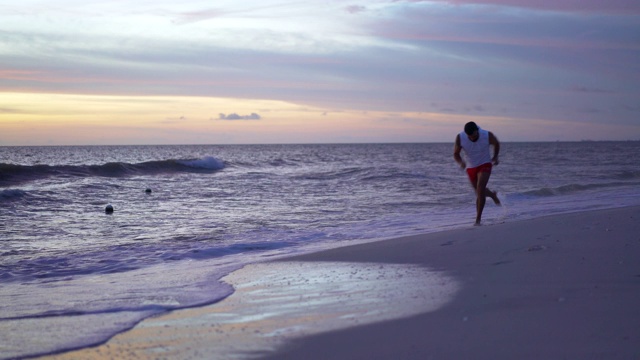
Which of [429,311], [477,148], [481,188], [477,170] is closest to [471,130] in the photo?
[477,148]

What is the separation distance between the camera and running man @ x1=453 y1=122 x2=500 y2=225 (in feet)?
30.0

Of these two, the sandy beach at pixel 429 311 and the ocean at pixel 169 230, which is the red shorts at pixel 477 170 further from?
the sandy beach at pixel 429 311

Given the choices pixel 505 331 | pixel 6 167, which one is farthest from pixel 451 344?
pixel 6 167

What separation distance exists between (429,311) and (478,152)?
557 centimetres

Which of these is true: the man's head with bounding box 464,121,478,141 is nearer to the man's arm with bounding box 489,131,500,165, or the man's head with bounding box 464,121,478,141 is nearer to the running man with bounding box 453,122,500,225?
the running man with bounding box 453,122,500,225

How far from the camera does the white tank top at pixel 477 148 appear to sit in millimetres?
9242

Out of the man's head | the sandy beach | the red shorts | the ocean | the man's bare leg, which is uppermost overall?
the man's head

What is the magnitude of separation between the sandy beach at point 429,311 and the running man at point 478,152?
2.78m

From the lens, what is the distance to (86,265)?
746 cm

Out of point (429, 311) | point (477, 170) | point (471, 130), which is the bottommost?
point (429, 311)

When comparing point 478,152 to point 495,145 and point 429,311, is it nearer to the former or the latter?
point 495,145

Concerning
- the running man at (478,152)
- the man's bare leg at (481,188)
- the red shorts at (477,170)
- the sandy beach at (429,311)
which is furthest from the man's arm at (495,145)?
the sandy beach at (429,311)

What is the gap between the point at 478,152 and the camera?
30.7 ft

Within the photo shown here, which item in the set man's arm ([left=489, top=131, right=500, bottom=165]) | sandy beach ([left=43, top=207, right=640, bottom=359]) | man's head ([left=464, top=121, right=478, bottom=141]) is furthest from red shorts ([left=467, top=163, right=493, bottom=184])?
sandy beach ([left=43, top=207, right=640, bottom=359])
